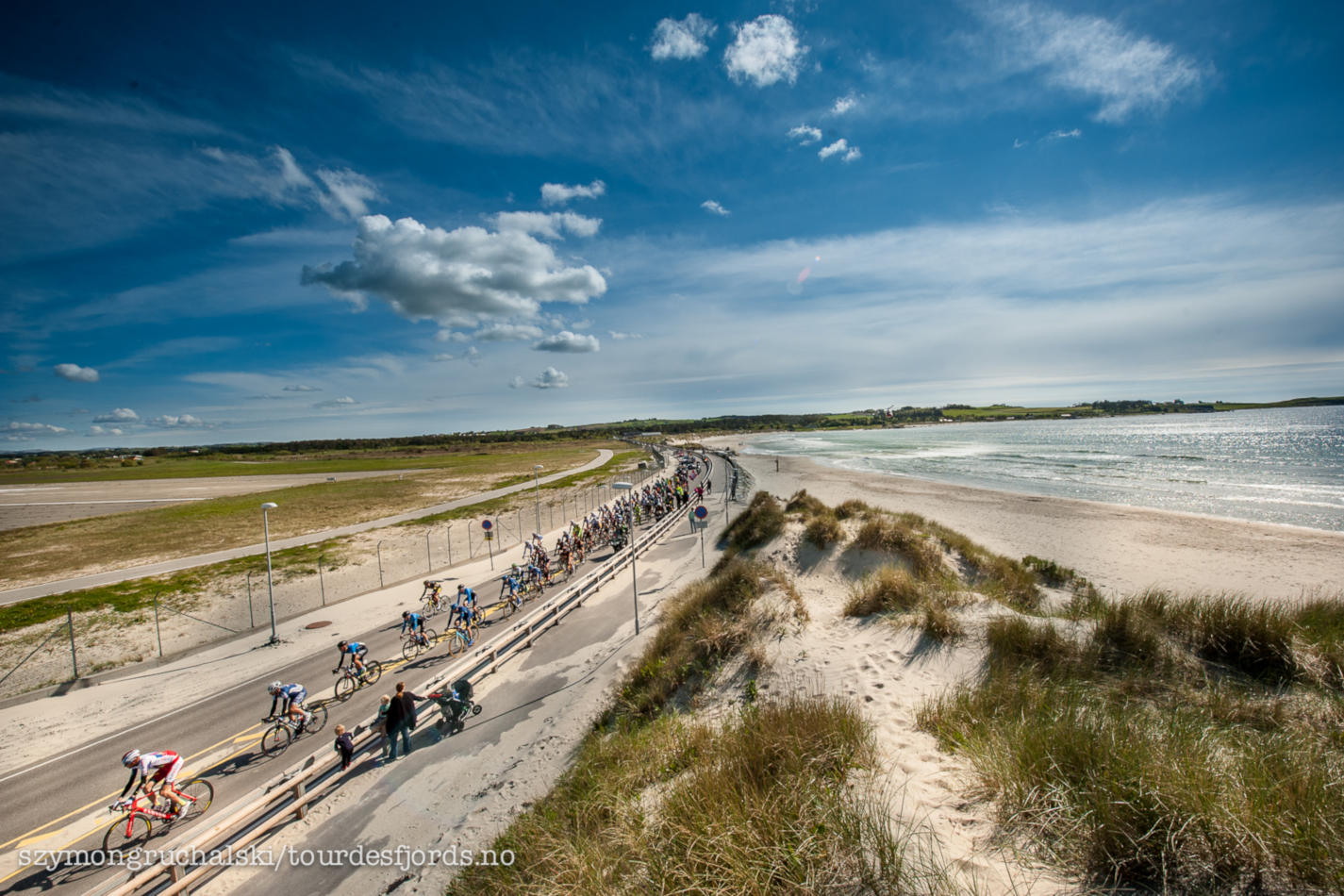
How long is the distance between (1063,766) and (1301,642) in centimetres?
663

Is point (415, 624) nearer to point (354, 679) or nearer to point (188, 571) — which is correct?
point (354, 679)

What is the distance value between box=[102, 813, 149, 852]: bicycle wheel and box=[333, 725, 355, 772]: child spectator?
3.09 m

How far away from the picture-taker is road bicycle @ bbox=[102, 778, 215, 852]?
896 cm

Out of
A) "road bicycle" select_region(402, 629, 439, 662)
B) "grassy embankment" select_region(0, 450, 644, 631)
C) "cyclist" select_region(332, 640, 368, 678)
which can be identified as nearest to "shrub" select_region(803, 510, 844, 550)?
"road bicycle" select_region(402, 629, 439, 662)

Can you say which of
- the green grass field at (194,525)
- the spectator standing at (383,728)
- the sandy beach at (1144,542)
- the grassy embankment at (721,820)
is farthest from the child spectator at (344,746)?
the green grass field at (194,525)

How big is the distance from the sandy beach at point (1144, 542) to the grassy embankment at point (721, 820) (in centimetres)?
1326

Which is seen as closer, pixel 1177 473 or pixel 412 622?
pixel 412 622

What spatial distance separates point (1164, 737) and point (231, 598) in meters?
33.9

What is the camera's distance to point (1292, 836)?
360 centimetres

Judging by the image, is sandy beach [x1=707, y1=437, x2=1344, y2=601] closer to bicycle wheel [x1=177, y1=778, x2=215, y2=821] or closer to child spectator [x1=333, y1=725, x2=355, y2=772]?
child spectator [x1=333, y1=725, x2=355, y2=772]

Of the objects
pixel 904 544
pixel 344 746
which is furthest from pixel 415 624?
pixel 904 544

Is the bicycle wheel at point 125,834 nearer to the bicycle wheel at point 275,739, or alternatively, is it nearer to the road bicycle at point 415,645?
the bicycle wheel at point 275,739

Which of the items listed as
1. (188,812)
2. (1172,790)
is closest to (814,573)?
(1172,790)

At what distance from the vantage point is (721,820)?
4.93 m
